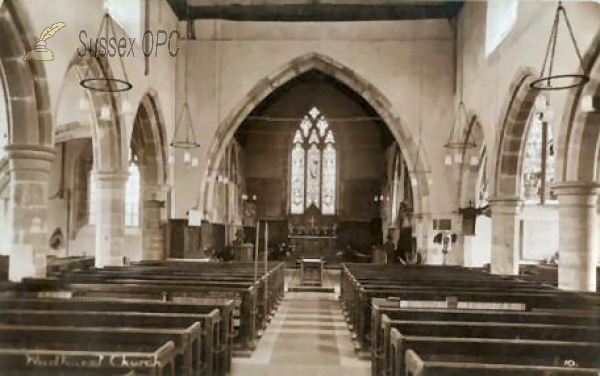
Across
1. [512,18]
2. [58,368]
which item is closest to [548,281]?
[512,18]

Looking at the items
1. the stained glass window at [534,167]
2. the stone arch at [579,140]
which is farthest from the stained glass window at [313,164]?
the stone arch at [579,140]

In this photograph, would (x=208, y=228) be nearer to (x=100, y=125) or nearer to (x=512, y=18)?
(x=100, y=125)

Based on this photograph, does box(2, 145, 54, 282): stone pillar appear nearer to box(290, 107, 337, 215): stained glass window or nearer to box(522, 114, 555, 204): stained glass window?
box(522, 114, 555, 204): stained glass window

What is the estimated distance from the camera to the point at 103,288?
27.3ft

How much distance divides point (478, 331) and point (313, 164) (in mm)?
25977

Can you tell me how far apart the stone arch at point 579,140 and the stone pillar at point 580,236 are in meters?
0.22

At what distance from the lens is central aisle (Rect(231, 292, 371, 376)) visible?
7.77 meters

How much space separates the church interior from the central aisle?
0.19 ft

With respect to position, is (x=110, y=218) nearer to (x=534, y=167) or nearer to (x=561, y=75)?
(x=561, y=75)

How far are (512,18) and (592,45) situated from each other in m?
5.73

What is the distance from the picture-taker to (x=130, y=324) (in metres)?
5.53

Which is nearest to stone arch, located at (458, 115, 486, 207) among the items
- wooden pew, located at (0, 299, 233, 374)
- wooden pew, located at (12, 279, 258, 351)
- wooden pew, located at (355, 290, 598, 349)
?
wooden pew, located at (355, 290, 598, 349)

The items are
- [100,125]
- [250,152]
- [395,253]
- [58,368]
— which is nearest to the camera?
[58,368]

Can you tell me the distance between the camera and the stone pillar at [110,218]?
15.5 meters
